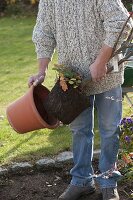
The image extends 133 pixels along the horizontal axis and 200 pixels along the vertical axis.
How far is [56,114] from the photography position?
334 cm

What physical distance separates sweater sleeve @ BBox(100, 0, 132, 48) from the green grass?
175 centimetres

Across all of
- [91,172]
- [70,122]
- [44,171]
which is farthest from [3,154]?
[70,122]

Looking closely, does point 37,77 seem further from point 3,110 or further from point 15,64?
point 15,64

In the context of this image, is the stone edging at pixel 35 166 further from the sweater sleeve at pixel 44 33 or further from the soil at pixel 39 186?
the sweater sleeve at pixel 44 33

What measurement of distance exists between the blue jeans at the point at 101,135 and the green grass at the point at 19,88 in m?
0.84

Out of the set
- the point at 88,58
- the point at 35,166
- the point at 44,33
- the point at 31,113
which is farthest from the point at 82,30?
the point at 35,166

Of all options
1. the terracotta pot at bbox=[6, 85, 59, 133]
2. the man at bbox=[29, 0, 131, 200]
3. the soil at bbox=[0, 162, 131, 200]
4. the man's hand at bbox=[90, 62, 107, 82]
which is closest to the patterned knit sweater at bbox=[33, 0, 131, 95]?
the man at bbox=[29, 0, 131, 200]

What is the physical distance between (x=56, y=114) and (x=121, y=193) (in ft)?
3.01

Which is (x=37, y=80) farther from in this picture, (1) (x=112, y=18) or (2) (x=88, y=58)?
(1) (x=112, y=18)

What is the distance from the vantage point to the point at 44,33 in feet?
11.4

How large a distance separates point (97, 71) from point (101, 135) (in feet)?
1.85

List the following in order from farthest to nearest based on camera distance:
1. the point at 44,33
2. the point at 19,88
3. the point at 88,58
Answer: the point at 19,88
the point at 44,33
the point at 88,58

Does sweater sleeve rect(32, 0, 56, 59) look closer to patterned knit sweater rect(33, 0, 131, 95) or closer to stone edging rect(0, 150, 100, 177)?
patterned knit sweater rect(33, 0, 131, 95)

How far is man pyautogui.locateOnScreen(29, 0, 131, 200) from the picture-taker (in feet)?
10.3
